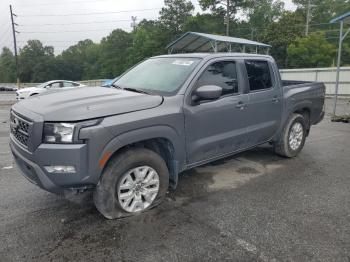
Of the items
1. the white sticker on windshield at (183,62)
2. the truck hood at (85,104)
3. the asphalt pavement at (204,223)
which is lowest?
the asphalt pavement at (204,223)

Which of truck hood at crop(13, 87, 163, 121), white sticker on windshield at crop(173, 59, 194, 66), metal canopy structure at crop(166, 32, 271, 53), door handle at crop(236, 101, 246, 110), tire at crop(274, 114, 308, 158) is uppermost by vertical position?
metal canopy structure at crop(166, 32, 271, 53)

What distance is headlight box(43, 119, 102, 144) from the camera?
304cm

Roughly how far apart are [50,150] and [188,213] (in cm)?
172

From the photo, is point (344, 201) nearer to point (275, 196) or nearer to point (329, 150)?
point (275, 196)

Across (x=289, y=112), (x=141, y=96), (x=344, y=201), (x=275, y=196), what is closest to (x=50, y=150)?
(x=141, y=96)

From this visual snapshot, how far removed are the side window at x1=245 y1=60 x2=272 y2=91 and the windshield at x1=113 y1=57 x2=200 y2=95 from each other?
106 cm

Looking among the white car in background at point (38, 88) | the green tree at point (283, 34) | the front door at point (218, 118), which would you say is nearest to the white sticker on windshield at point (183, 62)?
the front door at point (218, 118)

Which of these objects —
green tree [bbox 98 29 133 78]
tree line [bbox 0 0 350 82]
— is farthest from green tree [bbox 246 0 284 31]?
green tree [bbox 98 29 133 78]

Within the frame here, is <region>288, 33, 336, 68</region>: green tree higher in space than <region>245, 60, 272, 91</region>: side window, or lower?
higher

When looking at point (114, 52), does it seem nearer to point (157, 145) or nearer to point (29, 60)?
point (29, 60)

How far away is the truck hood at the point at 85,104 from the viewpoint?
3123mm

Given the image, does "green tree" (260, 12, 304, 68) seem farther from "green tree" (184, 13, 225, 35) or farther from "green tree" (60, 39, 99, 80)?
"green tree" (60, 39, 99, 80)

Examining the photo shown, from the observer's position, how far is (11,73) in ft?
298

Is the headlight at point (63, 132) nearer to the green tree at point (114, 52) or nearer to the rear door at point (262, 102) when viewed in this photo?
the rear door at point (262, 102)
